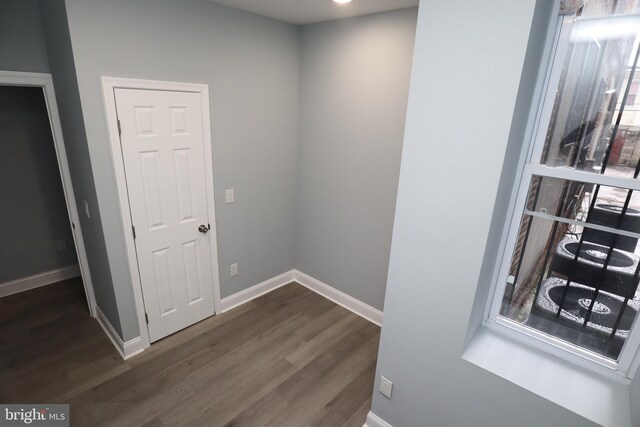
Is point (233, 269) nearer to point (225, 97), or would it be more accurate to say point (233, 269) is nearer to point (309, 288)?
point (309, 288)

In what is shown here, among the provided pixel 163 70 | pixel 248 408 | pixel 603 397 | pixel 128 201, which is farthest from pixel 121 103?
pixel 603 397

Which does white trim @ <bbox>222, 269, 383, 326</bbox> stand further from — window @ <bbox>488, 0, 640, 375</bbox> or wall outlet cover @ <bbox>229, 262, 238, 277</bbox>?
window @ <bbox>488, 0, 640, 375</bbox>

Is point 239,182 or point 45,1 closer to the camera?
point 45,1

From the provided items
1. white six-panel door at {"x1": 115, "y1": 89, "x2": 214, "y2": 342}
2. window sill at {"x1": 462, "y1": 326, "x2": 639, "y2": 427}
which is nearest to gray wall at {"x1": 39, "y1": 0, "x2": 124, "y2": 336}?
white six-panel door at {"x1": 115, "y1": 89, "x2": 214, "y2": 342}

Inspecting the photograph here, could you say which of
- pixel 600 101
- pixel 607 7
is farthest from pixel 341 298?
pixel 607 7

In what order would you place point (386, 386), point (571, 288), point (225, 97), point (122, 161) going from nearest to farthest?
point (571, 288) < point (386, 386) < point (122, 161) < point (225, 97)

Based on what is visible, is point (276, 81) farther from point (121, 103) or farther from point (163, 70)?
point (121, 103)

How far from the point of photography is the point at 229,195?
282cm

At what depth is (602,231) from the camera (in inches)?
52.0

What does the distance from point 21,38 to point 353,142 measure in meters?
2.54

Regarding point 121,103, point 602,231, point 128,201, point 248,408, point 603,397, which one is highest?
point 121,103

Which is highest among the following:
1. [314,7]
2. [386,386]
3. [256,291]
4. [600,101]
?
[314,7]

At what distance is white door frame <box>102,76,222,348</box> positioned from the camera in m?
2.01

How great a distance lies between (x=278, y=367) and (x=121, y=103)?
2189mm
